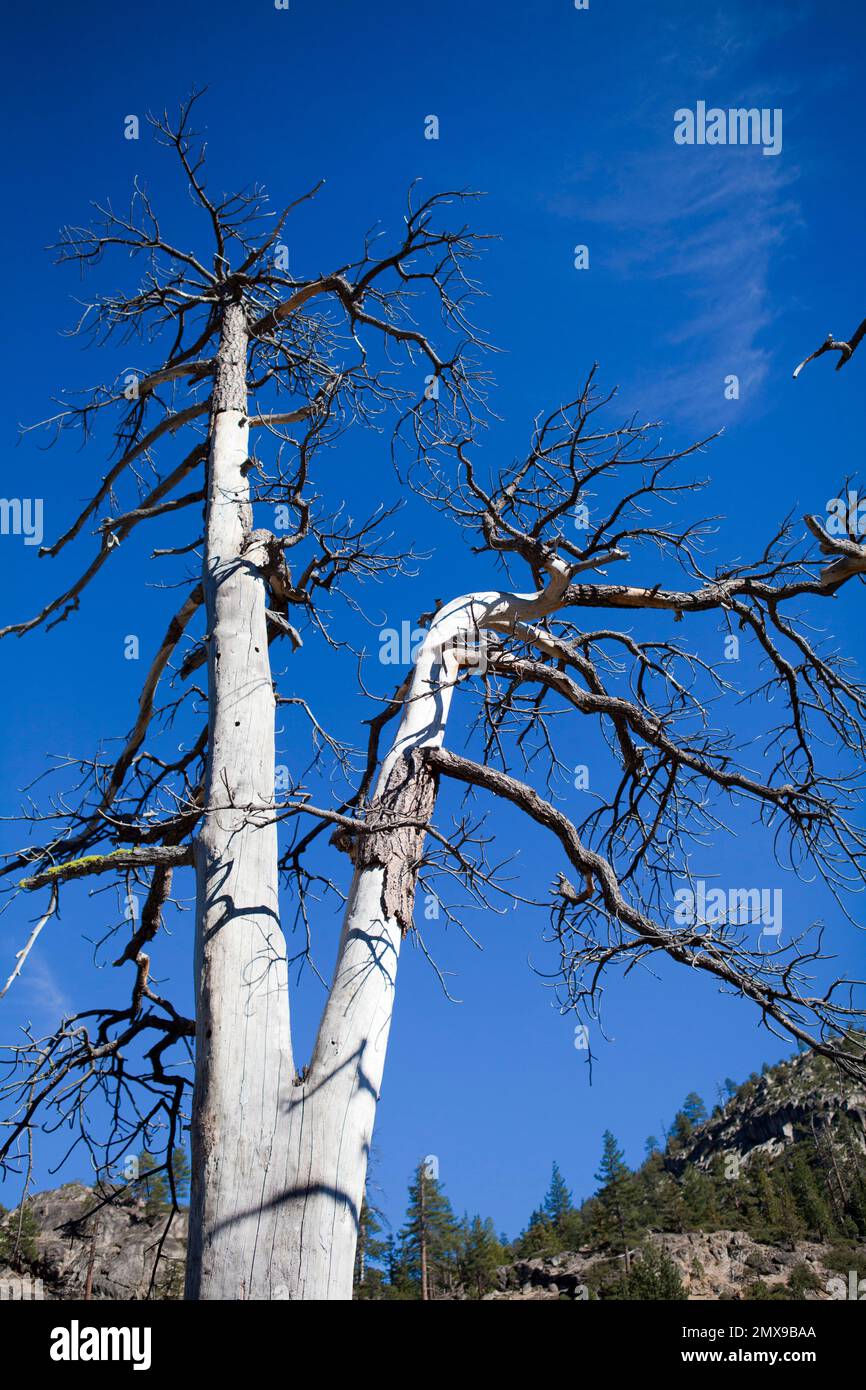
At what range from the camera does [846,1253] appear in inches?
1786

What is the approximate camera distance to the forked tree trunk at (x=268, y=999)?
2.95 meters

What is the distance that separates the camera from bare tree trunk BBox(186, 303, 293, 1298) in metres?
2.96

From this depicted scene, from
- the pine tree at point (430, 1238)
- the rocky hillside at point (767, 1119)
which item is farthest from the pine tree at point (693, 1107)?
the pine tree at point (430, 1238)

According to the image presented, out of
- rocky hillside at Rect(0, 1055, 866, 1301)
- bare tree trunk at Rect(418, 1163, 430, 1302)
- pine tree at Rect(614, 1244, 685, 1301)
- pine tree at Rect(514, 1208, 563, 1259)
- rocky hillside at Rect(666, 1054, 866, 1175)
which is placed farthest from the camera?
rocky hillside at Rect(666, 1054, 866, 1175)

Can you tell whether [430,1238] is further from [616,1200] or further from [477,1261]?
[616,1200]

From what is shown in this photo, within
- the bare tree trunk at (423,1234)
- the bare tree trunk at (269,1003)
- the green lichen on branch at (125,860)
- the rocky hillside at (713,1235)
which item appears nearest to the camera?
the bare tree trunk at (269,1003)

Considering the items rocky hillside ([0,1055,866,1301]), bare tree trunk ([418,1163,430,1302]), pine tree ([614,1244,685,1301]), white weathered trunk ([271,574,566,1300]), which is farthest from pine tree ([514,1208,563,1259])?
white weathered trunk ([271,574,566,1300])

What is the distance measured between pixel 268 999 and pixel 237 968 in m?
0.14

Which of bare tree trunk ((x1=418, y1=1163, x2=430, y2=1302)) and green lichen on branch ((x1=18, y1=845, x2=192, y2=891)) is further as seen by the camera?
bare tree trunk ((x1=418, y1=1163, x2=430, y2=1302))

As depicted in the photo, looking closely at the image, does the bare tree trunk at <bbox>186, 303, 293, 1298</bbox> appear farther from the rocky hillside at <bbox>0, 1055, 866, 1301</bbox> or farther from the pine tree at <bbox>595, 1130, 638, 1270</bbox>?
the pine tree at <bbox>595, 1130, 638, 1270</bbox>

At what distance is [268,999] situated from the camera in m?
3.41

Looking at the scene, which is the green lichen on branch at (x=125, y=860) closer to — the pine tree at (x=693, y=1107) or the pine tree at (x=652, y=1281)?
the pine tree at (x=652, y=1281)

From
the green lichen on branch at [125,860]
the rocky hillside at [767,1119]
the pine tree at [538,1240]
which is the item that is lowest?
the pine tree at [538,1240]
